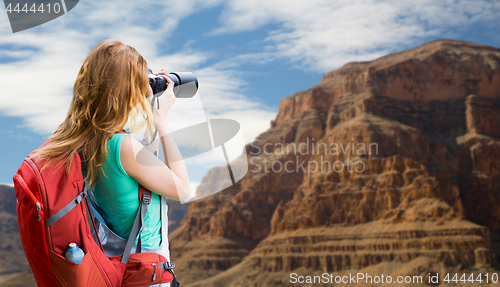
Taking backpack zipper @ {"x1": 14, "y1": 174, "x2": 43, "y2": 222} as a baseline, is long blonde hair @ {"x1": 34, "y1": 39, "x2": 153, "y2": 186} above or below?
above

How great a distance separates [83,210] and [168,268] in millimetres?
299

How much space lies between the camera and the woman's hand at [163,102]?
1388mm

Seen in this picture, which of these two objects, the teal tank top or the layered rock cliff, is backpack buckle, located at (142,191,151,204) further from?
the layered rock cliff

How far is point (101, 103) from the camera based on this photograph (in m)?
1.25

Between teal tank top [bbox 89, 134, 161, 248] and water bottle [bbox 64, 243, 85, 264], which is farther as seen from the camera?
teal tank top [bbox 89, 134, 161, 248]

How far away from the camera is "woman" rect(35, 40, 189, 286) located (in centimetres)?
123

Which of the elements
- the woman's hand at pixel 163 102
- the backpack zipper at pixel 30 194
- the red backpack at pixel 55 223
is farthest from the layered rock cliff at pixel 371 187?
the backpack zipper at pixel 30 194

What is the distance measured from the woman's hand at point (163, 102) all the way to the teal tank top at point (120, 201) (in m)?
0.17

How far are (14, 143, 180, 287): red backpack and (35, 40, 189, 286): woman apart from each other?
0.05 meters

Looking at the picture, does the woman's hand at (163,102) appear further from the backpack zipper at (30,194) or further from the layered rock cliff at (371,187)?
the layered rock cliff at (371,187)

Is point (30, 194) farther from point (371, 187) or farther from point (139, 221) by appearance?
point (371, 187)

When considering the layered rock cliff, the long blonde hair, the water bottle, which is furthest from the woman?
the layered rock cliff

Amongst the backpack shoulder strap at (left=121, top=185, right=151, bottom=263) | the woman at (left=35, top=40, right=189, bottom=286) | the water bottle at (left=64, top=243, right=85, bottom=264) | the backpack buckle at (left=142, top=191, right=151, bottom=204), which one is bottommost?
the water bottle at (left=64, top=243, right=85, bottom=264)

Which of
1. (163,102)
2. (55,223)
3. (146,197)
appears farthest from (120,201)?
(163,102)
